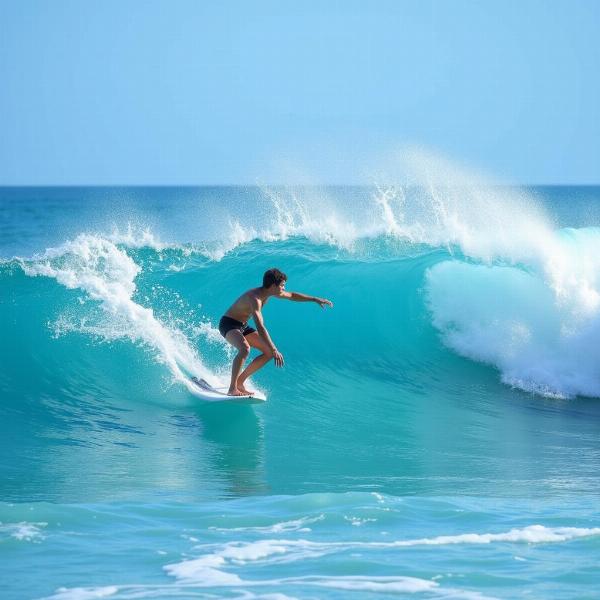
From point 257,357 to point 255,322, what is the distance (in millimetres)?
456

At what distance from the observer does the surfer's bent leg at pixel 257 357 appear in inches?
357

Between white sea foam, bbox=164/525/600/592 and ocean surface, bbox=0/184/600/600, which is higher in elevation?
ocean surface, bbox=0/184/600/600

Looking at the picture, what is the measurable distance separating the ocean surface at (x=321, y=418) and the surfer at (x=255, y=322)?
21.5 inches

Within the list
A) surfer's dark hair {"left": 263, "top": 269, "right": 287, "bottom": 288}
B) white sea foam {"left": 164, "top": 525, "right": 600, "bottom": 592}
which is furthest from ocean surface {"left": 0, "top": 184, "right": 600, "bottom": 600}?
surfer's dark hair {"left": 263, "top": 269, "right": 287, "bottom": 288}

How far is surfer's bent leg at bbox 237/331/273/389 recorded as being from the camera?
9.07m

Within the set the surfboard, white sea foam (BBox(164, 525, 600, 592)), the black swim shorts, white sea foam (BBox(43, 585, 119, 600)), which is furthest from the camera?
the surfboard

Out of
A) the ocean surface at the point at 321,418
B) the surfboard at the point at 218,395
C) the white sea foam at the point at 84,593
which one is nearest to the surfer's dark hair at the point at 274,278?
the surfboard at the point at 218,395

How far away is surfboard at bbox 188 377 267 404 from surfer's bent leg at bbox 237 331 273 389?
14cm

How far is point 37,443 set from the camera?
864cm

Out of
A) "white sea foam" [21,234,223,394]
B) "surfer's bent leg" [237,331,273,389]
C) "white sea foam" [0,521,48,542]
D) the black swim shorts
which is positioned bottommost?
"white sea foam" [0,521,48,542]

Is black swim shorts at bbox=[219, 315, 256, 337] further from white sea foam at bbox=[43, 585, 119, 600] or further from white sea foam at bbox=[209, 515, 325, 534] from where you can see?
white sea foam at bbox=[43, 585, 119, 600]

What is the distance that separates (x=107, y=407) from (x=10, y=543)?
4121 mm

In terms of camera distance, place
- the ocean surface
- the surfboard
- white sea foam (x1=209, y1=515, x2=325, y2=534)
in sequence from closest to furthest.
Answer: the ocean surface < white sea foam (x1=209, y1=515, x2=325, y2=534) < the surfboard

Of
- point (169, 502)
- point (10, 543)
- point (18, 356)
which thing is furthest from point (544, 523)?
point (18, 356)
